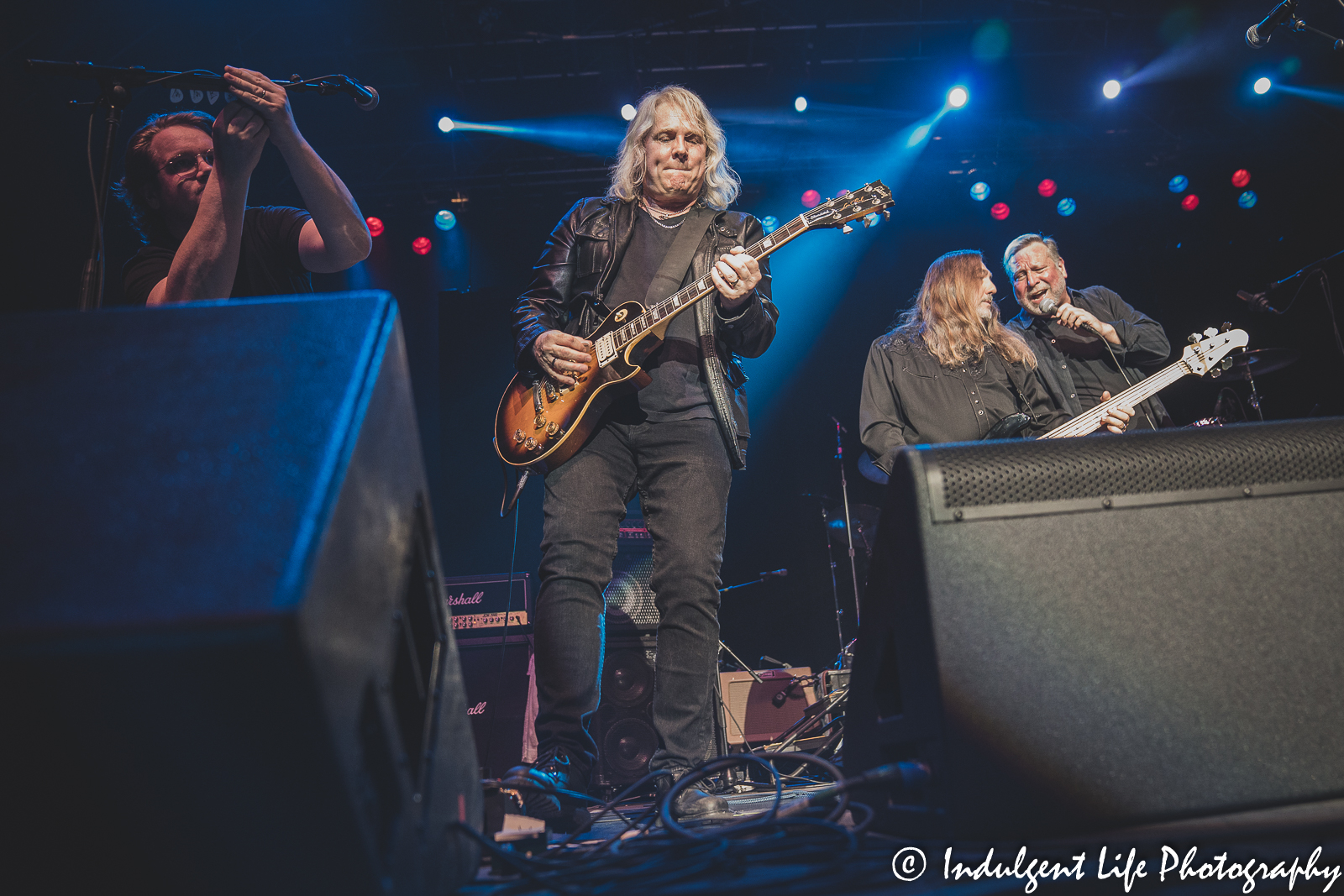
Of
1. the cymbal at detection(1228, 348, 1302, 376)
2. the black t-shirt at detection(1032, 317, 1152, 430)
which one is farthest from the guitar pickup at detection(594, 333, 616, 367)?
the cymbal at detection(1228, 348, 1302, 376)

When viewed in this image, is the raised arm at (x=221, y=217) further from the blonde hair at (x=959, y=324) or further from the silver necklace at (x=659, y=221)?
the blonde hair at (x=959, y=324)

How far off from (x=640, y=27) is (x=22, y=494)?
18.0 feet

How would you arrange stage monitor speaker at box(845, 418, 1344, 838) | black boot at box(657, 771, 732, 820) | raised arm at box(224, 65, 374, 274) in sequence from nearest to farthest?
stage monitor speaker at box(845, 418, 1344, 838)
raised arm at box(224, 65, 374, 274)
black boot at box(657, 771, 732, 820)

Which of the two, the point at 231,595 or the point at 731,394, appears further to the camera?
the point at 731,394

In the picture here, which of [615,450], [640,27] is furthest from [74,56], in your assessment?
[615,450]

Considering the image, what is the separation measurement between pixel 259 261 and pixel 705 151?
1515mm

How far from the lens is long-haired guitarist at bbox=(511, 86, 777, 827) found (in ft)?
7.06

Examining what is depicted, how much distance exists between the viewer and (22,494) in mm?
754

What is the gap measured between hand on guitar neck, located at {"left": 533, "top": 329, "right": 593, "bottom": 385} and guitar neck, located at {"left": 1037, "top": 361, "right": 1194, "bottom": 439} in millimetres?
2306

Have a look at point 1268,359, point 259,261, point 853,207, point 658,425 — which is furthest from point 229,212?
point 1268,359

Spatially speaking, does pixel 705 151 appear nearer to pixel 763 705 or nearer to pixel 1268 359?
pixel 763 705

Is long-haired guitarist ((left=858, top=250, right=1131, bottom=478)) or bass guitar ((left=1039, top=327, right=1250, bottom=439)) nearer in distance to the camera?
long-haired guitarist ((left=858, top=250, right=1131, bottom=478))

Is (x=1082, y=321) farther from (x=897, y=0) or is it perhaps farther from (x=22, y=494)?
(x=22, y=494)

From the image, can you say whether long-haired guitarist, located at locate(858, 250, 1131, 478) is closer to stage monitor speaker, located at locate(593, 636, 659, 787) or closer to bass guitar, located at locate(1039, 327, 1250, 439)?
bass guitar, located at locate(1039, 327, 1250, 439)
